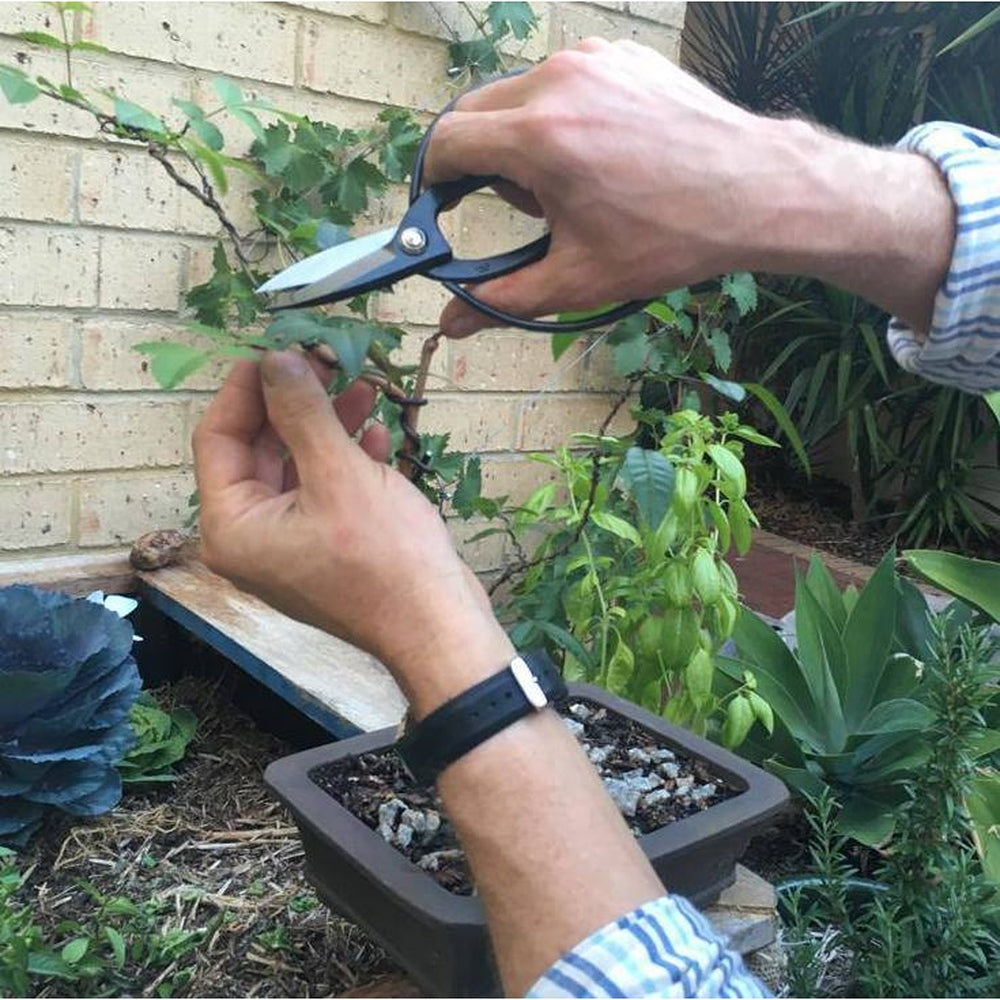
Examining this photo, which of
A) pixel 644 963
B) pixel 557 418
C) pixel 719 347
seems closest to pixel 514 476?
pixel 557 418

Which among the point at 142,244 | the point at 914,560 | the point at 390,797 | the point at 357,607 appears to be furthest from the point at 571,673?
the point at 142,244

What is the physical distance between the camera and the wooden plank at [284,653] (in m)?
1.34

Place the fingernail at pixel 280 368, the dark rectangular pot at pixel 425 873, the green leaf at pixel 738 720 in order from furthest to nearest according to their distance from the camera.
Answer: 1. the green leaf at pixel 738 720
2. the dark rectangular pot at pixel 425 873
3. the fingernail at pixel 280 368

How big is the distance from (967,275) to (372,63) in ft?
4.07

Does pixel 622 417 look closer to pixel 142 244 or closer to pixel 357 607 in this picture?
pixel 142 244

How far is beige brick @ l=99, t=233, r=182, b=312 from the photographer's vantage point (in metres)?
1.64

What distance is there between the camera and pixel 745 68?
4211 mm

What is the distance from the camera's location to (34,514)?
1.66 meters

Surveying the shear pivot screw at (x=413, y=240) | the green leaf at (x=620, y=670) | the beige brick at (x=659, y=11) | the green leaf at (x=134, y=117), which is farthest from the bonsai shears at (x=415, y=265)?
the beige brick at (x=659, y=11)

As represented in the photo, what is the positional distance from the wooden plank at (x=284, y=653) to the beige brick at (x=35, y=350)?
334mm

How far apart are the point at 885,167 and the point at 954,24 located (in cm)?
338

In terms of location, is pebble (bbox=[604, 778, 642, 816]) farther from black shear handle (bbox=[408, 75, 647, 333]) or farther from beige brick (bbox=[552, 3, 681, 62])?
beige brick (bbox=[552, 3, 681, 62])

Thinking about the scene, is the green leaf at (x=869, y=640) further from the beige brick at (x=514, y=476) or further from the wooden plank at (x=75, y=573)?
the wooden plank at (x=75, y=573)

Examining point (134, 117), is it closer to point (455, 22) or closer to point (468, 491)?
point (468, 491)
